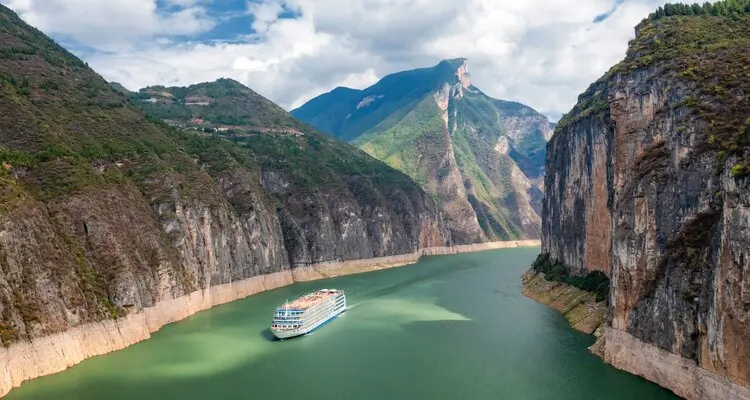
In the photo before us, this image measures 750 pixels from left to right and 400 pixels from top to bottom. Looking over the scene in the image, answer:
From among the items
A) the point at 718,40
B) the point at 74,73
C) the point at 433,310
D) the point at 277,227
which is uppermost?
the point at 74,73

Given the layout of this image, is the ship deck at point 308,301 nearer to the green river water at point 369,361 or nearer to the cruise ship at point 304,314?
the cruise ship at point 304,314

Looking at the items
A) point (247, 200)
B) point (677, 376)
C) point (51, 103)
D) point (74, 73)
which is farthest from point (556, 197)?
point (74, 73)

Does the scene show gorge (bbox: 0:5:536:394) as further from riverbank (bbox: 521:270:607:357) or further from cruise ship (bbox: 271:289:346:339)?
riverbank (bbox: 521:270:607:357)

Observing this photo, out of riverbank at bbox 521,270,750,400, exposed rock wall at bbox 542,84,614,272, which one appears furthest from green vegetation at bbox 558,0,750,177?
riverbank at bbox 521,270,750,400

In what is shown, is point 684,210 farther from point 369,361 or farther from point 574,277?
point 574,277

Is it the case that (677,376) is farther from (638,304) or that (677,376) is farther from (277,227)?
(277,227)

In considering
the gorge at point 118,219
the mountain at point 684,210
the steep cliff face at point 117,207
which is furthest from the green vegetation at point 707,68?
the steep cliff face at point 117,207

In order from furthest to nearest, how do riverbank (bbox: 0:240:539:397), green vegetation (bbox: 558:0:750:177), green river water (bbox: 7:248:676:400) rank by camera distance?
green river water (bbox: 7:248:676:400) < riverbank (bbox: 0:240:539:397) < green vegetation (bbox: 558:0:750:177)
